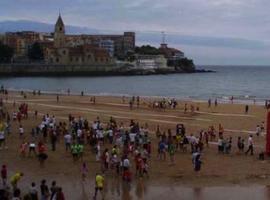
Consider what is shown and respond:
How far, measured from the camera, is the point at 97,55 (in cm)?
15100

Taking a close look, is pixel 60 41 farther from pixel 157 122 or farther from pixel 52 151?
pixel 52 151

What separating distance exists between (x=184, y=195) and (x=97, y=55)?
134193 millimetres

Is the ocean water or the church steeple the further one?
the church steeple

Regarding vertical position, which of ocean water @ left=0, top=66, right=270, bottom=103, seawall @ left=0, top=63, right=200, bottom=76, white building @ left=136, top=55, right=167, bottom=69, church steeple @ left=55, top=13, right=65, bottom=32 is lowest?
ocean water @ left=0, top=66, right=270, bottom=103

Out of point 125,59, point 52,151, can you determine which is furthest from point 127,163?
point 125,59

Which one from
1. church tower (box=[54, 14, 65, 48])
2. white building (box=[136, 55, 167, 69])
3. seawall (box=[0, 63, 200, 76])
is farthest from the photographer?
white building (box=[136, 55, 167, 69])

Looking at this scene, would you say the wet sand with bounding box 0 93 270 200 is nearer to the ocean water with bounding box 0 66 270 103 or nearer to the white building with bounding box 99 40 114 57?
the ocean water with bounding box 0 66 270 103

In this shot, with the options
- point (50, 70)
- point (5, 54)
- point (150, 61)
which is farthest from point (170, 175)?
point (150, 61)

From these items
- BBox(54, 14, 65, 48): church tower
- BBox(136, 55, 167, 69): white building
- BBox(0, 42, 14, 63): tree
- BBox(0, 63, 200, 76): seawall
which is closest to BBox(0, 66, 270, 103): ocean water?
BBox(0, 63, 200, 76): seawall

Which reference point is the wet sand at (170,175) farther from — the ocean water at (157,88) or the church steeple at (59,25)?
the church steeple at (59,25)

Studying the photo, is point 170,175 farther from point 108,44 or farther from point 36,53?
point 108,44

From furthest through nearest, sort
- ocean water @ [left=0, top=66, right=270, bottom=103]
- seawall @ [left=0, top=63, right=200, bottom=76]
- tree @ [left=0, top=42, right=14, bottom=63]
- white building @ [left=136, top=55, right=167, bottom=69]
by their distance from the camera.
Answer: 1. white building @ [left=136, top=55, right=167, bottom=69]
2. tree @ [left=0, top=42, right=14, bottom=63]
3. seawall @ [left=0, top=63, right=200, bottom=76]
4. ocean water @ [left=0, top=66, right=270, bottom=103]

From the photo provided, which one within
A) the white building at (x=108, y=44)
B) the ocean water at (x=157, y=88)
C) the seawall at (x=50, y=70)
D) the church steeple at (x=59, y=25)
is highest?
the church steeple at (x=59, y=25)

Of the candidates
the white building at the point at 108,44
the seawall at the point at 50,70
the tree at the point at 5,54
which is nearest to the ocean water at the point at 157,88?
the seawall at the point at 50,70
